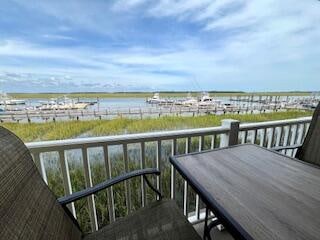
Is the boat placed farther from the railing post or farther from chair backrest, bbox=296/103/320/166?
chair backrest, bbox=296/103/320/166

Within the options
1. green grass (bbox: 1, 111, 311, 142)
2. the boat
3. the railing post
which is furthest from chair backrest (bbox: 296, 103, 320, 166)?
the boat

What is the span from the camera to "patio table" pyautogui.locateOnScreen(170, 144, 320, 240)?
634mm

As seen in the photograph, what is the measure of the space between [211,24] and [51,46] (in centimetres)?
207

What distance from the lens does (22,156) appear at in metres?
0.86

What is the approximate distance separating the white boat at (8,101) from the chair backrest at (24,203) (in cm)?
113

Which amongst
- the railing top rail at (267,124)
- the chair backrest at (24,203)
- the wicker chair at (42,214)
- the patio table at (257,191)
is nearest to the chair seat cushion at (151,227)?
the wicker chair at (42,214)

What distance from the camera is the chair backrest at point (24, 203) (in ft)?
2.11

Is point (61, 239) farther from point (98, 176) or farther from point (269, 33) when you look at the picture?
point (269, 33)

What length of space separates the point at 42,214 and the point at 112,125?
1.30 meters

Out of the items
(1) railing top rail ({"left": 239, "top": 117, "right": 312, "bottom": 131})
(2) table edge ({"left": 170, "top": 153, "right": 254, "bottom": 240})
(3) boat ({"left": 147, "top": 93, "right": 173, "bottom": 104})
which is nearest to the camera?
(2) table edge ({"left": 170, "top": 153, "right": 254, "bottom": 240})

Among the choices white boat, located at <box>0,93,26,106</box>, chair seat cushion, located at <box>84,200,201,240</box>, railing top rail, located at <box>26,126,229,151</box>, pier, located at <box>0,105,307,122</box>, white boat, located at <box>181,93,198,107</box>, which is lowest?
chair seat cushion, located at <box>84,200,201,240</box>

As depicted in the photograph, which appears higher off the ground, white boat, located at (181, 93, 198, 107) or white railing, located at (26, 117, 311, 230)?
white boat, located at (181, 93, 198, 107)

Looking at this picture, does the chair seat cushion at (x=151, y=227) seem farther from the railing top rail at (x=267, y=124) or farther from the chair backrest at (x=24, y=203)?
the railing top rail at (x=267, y=124)

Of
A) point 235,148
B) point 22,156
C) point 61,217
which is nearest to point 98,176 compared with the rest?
point 61,217
